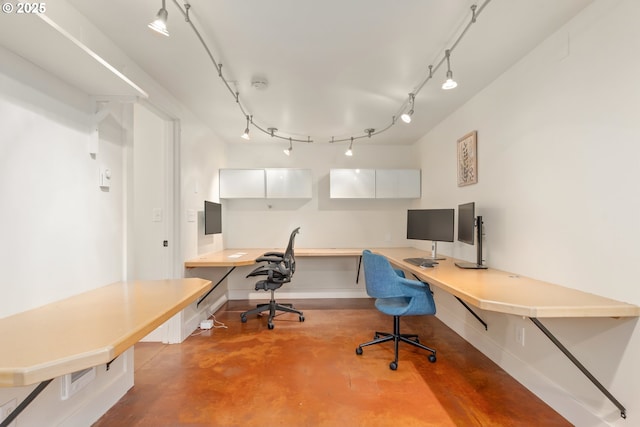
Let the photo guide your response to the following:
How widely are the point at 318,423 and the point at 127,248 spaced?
1.75m

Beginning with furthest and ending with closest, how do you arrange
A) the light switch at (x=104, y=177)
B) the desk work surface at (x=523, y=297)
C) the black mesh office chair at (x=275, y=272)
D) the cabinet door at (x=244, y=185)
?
the cabinet door at (x=244, y=185) < the black mesh office chair at (x=275, y=272) < the light switch at (x=104, y=177) < the desk work surface at (x=523, y=297)

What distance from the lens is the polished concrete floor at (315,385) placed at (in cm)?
183

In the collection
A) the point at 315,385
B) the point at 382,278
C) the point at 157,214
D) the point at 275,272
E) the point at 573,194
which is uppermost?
the point at 573,194

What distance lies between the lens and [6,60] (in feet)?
4.14

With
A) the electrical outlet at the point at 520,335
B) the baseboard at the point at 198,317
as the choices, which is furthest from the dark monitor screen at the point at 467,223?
the baseboard at the point at 198,317

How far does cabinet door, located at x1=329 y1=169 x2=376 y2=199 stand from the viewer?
4.26 meters

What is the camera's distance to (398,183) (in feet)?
14.0

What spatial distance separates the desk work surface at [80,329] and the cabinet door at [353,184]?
9.37 feet

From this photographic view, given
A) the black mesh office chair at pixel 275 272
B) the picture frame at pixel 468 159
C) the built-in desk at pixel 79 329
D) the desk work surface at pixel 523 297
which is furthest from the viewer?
the black mesh office chair at pixel 275 272

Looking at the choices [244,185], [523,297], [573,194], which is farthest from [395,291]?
[244,185]

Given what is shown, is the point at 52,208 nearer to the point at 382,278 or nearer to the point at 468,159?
the point at 382,278

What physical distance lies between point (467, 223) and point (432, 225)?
539 millimetres

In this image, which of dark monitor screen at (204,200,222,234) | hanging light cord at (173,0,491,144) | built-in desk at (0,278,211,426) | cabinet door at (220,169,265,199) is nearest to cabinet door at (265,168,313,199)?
cabinet door at (220,169,265,199)

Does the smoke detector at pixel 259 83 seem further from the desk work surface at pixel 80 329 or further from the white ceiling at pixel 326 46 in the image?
the desk work surface at pixel 80 329
